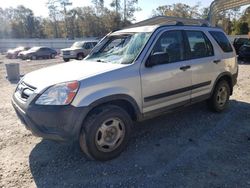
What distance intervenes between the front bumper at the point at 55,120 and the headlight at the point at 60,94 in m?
0.07

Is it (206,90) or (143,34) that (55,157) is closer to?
(143,34)

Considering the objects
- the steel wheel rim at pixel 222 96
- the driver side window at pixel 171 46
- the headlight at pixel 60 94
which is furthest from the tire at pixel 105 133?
the steel wheel rim at pixel 222 96

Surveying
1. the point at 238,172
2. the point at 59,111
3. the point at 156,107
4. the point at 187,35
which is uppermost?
the point at 187,35

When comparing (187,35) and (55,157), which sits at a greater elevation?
(187,35)

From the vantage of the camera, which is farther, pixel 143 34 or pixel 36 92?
pixel 143 34

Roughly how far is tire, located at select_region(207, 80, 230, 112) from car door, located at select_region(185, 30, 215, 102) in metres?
0.32

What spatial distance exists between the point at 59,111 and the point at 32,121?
1.42 ft

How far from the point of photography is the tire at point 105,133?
10.9ft

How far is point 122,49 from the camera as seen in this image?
407 centimetres

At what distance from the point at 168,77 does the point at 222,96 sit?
2056 mm

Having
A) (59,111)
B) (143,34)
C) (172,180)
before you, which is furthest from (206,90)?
(59,111)

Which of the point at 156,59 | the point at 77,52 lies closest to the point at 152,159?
the point at 156,59

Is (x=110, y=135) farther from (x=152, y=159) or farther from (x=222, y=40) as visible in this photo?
(x=222, y=40)

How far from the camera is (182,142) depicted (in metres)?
4.11
